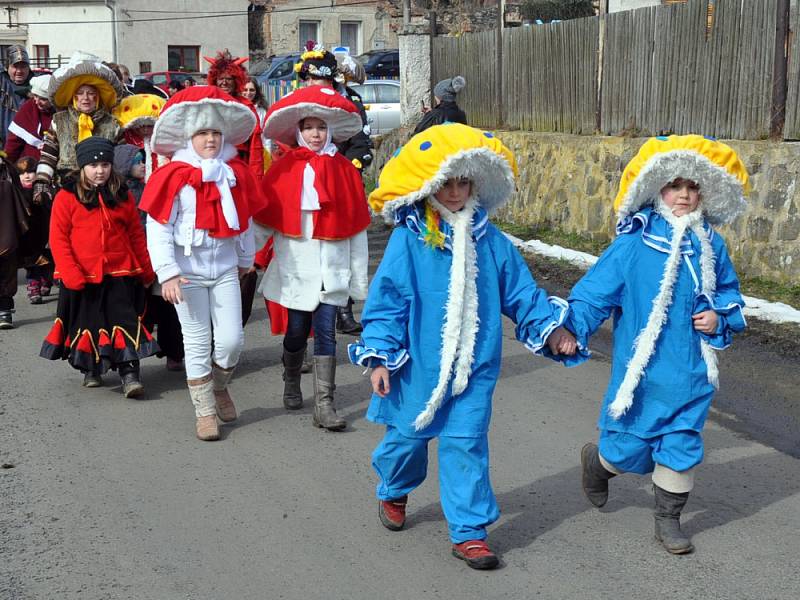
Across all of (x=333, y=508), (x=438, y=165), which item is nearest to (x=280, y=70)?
(x=333, y=508)

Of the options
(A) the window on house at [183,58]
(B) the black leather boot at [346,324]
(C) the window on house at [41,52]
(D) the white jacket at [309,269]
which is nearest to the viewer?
(D) the white jacket at [309,269]

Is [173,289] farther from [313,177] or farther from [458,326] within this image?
[458,326]

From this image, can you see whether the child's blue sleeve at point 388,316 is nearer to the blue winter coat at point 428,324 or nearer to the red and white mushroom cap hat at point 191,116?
the blue winter coat at point 428,324

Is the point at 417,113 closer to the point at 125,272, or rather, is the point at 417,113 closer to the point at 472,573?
the point at 125,272

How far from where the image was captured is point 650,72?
11.8 metres

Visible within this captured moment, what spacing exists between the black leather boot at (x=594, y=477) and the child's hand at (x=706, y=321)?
0.73 m

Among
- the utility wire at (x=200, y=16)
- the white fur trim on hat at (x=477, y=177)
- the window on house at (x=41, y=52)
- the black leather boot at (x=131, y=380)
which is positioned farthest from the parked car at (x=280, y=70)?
the white fur trim on hat at (x=477, y=177)

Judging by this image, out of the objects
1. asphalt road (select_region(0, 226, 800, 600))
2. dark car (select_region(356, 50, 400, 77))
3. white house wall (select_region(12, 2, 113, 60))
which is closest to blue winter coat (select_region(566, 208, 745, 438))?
asphalt road (select_region(0, 226, 800, 600))

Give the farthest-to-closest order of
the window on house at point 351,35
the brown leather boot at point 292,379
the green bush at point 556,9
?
the window on house at point 351,35 → the green bush at point 556,9 → the brown leather boot at point 292,379

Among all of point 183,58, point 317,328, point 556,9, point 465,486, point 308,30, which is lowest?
point 465,486

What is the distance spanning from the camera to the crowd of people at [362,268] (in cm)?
427

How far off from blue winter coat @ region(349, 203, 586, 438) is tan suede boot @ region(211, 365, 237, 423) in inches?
81.7

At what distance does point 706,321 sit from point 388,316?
1279 mm

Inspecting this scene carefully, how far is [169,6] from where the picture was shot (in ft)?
138
